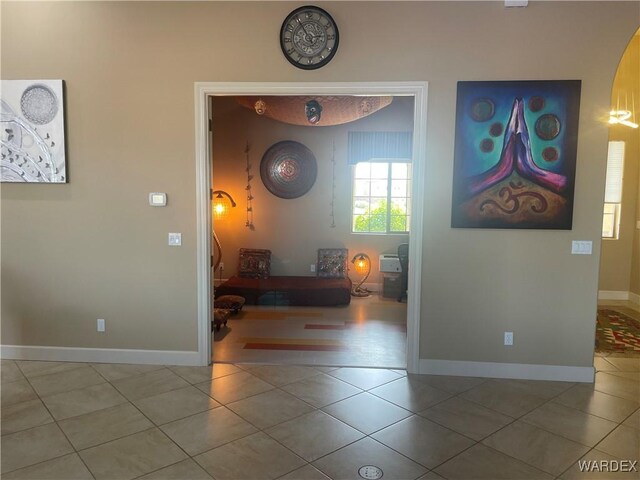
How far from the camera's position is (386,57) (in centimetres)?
355

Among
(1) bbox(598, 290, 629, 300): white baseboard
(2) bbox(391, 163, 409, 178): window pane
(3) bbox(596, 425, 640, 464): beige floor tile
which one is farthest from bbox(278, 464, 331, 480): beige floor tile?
(1) bbox(598, 290, 629, 300): white baseboard

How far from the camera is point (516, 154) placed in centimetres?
351

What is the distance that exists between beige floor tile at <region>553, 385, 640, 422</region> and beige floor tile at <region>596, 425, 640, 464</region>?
0.15 meters

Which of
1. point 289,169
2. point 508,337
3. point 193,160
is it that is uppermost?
point 289,169

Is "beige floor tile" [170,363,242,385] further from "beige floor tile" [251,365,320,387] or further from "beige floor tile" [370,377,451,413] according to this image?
"beige floor tile" [370,377,451,413]

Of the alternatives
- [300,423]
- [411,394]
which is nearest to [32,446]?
[300,423]

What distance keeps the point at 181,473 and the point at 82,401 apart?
1.31 meters

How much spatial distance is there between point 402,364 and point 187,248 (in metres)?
2.19

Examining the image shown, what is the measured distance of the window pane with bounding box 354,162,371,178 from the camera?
24.4 ft

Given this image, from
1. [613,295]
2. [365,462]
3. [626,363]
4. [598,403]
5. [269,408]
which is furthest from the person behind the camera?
[613,295]

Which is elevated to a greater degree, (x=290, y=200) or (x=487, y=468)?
(x=290, y=200)

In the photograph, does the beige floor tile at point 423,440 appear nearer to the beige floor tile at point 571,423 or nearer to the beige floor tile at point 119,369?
the beige floor tile at point 571,423

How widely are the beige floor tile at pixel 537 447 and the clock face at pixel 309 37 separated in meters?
3.03

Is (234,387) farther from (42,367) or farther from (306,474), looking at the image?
(42,367)
